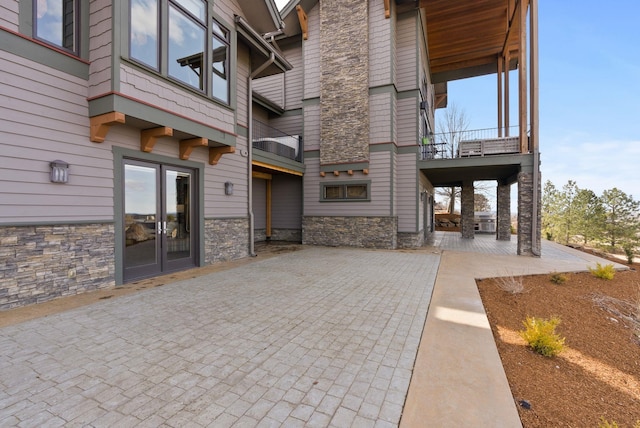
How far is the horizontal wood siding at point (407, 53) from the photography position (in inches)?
413

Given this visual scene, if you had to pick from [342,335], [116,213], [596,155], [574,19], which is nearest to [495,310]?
[342,335]

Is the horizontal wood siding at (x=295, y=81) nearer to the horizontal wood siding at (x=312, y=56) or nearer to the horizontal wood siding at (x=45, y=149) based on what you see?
the horizontal wood siding at (x=312, y=56)

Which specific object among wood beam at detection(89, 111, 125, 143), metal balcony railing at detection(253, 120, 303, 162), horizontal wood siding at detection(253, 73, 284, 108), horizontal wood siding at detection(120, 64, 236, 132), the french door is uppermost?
horizontal wood siding at detection(253, 73, 284, 108)

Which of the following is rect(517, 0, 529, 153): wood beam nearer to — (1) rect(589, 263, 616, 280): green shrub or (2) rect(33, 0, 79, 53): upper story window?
(1) rect(589, 263, 616, 280): green shrub

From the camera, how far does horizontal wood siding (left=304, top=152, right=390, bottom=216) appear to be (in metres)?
10.2

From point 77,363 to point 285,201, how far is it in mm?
10057

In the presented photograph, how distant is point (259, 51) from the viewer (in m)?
7.87

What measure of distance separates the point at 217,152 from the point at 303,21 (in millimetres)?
7679

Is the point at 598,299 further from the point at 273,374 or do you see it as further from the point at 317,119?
the point at 317,119

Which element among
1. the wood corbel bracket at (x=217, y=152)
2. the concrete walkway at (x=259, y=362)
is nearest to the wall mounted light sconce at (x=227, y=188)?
the wood corbel bracket at (x=217, y=152)

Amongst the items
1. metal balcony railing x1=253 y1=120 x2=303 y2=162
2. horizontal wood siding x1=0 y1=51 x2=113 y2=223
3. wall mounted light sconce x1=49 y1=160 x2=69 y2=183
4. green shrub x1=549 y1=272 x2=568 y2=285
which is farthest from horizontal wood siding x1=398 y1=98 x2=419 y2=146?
wall mounted light sconce x1=49 y1=160 x2=69 y2=183

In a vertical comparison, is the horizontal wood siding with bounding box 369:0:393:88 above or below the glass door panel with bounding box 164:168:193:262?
above

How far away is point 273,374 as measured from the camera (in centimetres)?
239

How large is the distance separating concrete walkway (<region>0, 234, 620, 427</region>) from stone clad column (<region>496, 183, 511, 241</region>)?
10.0 metres
